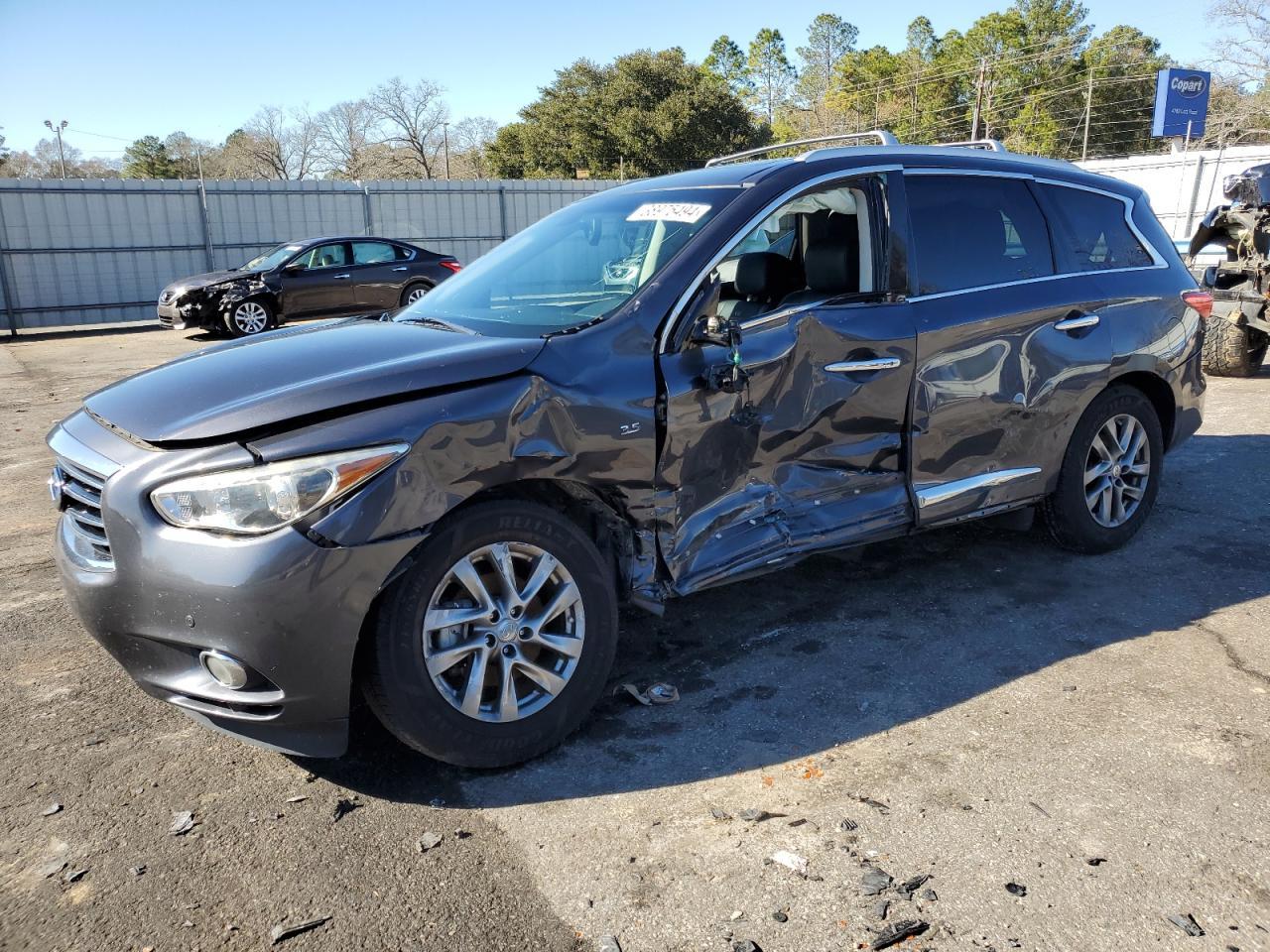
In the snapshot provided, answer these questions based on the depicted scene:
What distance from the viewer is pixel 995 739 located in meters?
3.12

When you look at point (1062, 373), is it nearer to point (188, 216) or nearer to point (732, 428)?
point (732, 428)

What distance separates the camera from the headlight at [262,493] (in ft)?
8.29

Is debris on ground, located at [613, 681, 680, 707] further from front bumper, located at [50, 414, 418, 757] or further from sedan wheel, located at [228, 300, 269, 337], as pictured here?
sedan wheel, located at [228, 300, 269, 337]

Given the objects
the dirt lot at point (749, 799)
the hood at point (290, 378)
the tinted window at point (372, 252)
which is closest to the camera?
the dirt lot at point (749, 799)

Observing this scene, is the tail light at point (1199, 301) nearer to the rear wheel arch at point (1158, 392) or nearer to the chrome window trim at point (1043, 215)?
the chrome window trim at point (1043, 215)

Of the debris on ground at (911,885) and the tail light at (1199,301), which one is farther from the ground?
the tail light at (1199,301)

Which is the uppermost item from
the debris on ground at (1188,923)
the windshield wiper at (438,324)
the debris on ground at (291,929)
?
the windshield wiper at (438,324)

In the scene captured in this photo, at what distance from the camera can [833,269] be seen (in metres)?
3.84

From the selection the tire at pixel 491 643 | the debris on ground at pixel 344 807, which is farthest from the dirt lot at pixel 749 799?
the tire at pixel 491 643

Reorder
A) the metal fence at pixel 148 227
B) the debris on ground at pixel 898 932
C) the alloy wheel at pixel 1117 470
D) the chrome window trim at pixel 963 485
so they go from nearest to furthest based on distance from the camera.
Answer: the debris on ground at pixel 898 932 < the chrome window trim at pixel 963 485 < the alloy wheel at pixel 1117 470 < the metal fence at pixel 148 227

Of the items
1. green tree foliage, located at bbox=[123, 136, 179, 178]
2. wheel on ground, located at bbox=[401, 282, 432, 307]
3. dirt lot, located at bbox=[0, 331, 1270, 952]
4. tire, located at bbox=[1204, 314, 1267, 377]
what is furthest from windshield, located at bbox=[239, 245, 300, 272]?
green tree foliage, located at bbox=[123, 136, 179, 178]

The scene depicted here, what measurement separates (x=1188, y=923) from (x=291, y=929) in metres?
2.15

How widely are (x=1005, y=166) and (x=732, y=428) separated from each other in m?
2.11

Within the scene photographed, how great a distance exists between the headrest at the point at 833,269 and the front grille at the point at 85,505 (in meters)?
2.62
